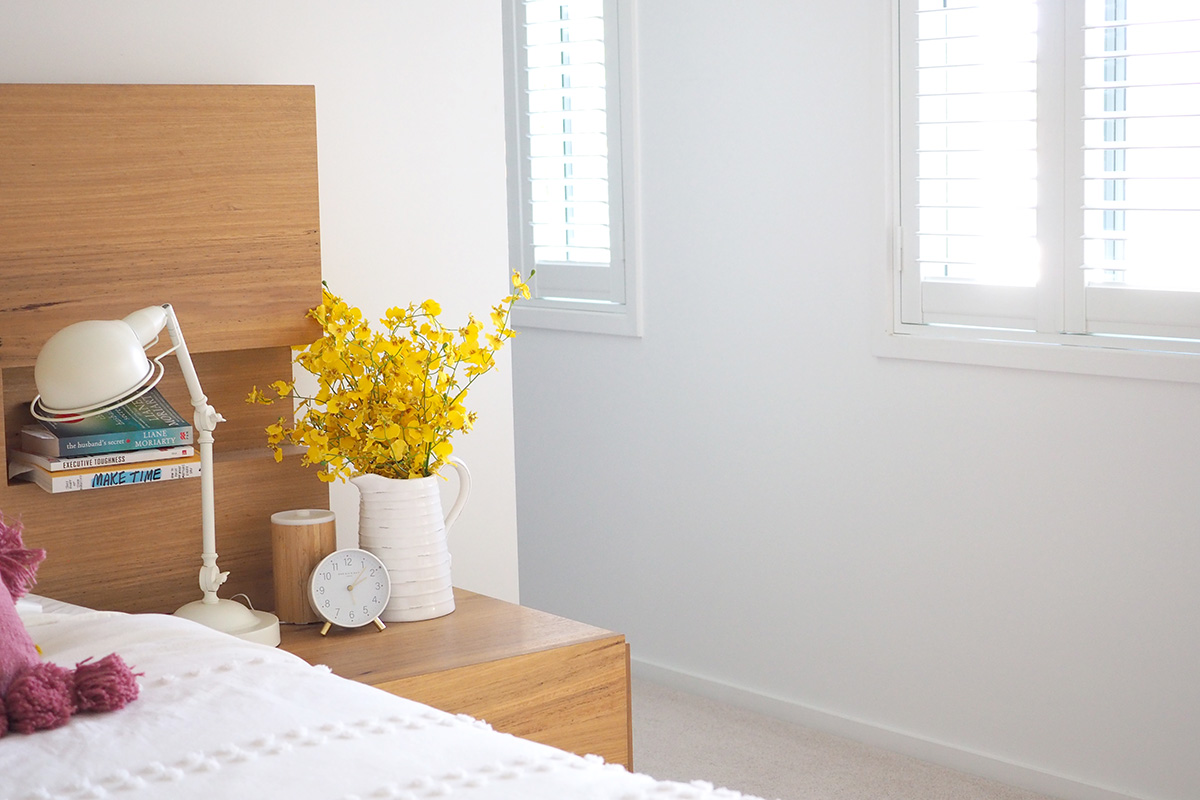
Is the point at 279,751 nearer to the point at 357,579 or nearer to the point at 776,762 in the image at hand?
the point at 357,579

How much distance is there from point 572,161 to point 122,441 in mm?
1896

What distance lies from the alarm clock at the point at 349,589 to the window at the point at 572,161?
1633mm

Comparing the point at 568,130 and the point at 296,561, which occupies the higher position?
the point at 568,130

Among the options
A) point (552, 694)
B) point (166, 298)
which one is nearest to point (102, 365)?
point (166, 298)

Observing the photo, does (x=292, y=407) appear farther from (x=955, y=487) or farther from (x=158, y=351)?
(x=955, y=487)

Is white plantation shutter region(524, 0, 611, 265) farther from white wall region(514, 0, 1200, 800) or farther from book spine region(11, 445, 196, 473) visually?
book spine region(11, 445, 196, 473)

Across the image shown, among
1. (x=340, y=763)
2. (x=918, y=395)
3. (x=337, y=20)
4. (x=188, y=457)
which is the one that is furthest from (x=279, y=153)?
(x=918, y=395)

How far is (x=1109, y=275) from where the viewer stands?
259cm

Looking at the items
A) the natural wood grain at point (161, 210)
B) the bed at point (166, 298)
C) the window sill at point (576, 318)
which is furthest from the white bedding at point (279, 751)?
the window sill at point (576, 318)

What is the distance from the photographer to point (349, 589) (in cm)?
191

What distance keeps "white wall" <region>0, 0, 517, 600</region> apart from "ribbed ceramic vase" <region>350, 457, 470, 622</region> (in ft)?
0.88

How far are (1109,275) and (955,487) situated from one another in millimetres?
560

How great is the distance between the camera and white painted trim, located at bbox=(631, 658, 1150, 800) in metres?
2.71

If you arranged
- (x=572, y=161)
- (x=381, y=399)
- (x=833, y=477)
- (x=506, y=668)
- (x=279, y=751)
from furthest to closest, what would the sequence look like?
1. (x=572, y=161)
2. (x=833, y=477)
3. (x=381, y=399)
4. (x=506, y=668)
5. (x=279, y=751)
